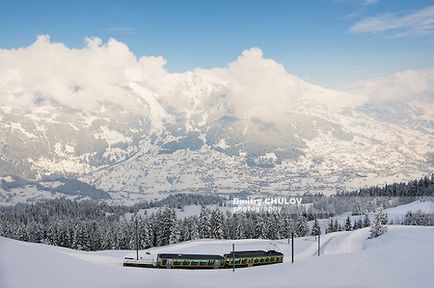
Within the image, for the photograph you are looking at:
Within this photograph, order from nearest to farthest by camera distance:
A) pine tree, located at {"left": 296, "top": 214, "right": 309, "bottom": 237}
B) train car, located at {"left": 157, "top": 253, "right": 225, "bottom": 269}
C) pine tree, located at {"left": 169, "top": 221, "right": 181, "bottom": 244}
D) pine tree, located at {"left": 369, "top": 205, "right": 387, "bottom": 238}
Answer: train car, located at {"left": 157, "top": 253, "right": 225, "bottom": 269}
pine tree, located at {"left": 369, "top": 205, "right": 387, "bottom": 238}
pine tree, located at {"left": 169, "top": 221, "right": 181, "bottom": 244}
pine tree, located at {"left": 296, "top": 214, "right": 309, "bottom": 237}

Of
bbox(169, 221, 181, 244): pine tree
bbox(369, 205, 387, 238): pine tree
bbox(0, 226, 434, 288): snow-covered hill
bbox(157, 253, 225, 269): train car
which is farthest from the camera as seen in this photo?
bbox(169, 221, 181, 244): pine tree

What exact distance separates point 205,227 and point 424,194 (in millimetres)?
120884

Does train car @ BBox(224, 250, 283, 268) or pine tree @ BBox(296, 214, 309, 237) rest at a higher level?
train car @ BBox(224, 250, 283, 268)

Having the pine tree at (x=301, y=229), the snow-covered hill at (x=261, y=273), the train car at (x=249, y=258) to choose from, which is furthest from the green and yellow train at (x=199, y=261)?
the pine tree at (x=301, y=229)

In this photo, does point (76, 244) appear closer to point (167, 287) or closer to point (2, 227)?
point (2, 227)

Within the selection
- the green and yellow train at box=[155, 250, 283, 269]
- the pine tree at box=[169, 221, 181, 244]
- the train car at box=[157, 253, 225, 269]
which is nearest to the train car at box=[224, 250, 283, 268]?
the green and yellow train at box=[155, 250, 283, 269]

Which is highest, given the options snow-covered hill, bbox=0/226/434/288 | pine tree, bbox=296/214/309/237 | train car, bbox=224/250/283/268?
snow-covered hill, bbox=0/226/434/288

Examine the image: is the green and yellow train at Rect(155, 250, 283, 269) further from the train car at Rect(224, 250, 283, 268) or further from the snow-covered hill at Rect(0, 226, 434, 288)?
the snow-covered hill at Rect(0, 226, 434, 288)

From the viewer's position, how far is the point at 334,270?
123ft

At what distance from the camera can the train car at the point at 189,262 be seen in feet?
221

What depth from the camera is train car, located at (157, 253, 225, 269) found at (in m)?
67.2

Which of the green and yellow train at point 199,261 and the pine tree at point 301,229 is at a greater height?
the green and yellow train at point 199,261

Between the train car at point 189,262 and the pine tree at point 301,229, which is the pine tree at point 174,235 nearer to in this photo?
the pine tree at point 301,229

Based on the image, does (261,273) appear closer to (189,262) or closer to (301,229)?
(189,262)
